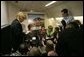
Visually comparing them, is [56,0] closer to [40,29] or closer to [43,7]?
[43,7]

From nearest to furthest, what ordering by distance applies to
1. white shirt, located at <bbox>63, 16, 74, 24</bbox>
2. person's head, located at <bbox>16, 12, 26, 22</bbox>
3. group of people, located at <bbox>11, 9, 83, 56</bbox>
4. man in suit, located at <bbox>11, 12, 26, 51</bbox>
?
group of people, located at <bbox>11, 9, 83, 56</bbox>, white shirt, located at <bbox>63, 16, 74, 24</bbox>, man in suit, located at <bbox>11, 12, 26, 51</bbox>, person's head, located at <bbox>16, 12, 26, 22</bbox>

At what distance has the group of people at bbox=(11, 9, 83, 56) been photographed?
4.24ft

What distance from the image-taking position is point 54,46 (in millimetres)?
1523

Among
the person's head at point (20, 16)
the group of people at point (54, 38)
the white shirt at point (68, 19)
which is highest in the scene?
the person's head at point (20, 16)

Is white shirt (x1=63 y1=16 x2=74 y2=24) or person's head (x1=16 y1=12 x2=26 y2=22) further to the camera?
person's head (x1=16 y1=12 x2=26 y2=22)

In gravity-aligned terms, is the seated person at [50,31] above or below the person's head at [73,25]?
below

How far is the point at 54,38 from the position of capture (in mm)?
1682

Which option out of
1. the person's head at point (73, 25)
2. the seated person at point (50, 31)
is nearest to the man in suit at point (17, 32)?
the seated person at point (50, 31)

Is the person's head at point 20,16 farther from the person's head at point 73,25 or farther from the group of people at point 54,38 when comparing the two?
the person's head at point 73,25

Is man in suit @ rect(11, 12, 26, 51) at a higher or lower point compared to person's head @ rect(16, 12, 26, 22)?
lower

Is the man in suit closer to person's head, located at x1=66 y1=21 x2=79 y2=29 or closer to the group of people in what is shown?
the group of people

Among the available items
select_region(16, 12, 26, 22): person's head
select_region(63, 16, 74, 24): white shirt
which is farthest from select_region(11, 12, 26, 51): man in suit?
select_region(63, 16, 74, 24): white shirt

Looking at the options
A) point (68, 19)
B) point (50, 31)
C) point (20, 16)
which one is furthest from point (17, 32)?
point (68, 19)

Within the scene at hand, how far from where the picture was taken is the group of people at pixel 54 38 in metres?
1.29
